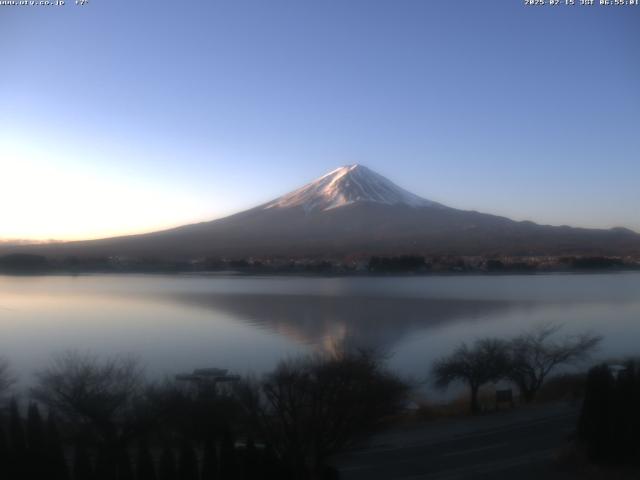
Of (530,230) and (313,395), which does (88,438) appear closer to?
(313,395)

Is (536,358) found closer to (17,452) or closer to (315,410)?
(315,410)

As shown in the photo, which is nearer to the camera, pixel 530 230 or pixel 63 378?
pixel 63 378

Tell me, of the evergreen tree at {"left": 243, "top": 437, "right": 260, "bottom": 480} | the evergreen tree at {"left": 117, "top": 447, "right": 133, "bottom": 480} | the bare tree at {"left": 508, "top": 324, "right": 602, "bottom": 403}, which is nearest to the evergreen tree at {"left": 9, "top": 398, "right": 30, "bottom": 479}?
the evergreen tree at {"left": 117, "top": 447, "right": 133, "bottom": 480}

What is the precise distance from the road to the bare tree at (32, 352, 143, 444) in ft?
6.54

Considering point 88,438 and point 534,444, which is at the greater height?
point 88,438

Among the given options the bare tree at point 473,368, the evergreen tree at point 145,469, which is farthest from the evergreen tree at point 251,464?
the bare tree at point 473,368

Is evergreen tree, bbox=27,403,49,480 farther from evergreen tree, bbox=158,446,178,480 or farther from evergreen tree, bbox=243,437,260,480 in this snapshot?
evergreen tree, bbox=243,437,260,480

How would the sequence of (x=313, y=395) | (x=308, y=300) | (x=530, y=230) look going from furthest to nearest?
(x=530, y=230)
(x=308, y=300)
(x=313, y=395)

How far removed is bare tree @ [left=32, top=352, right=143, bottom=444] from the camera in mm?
5723

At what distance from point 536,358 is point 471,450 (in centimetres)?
437

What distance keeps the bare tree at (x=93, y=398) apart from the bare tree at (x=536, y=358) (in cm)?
527

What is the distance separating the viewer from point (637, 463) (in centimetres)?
555

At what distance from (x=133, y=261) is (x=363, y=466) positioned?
1320 inches

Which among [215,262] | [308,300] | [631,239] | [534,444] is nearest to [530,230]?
[631,239]
